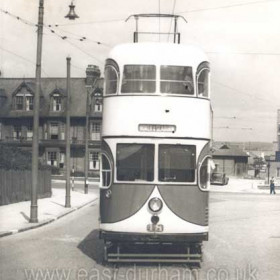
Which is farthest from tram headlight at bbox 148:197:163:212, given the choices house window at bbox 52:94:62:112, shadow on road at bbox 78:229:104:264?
house window at bbox 52:94:62:112

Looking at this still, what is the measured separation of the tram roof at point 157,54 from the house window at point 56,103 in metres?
56.4

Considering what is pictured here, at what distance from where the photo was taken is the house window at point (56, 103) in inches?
2638

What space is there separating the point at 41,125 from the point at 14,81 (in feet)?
27.8

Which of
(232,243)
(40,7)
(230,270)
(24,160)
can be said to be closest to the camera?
(230,270)

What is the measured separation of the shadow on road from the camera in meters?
12.0

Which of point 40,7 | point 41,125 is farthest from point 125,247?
point 41,125

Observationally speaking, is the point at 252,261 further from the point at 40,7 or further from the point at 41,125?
the point at 41,125

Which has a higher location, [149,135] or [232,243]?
[149,135]

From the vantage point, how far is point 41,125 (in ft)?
221

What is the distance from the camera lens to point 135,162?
426 inches

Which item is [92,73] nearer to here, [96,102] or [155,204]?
[96,102]

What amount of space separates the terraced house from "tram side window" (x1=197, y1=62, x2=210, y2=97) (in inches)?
2119

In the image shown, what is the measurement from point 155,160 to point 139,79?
5.55ft

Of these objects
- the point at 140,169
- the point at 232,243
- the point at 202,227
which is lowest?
the point at 232,243
